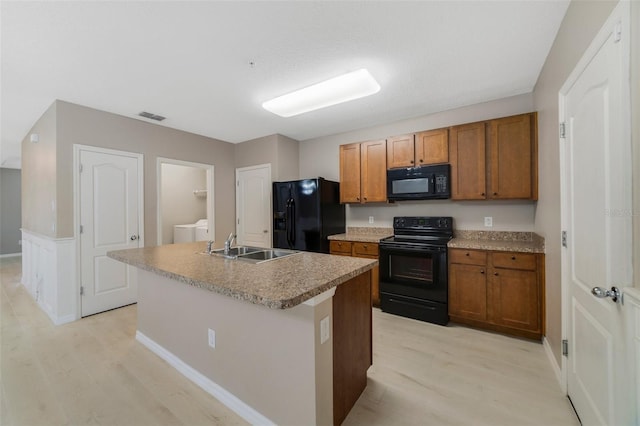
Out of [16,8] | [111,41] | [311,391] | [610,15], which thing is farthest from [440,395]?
[16,8]

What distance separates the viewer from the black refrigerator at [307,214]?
3732mm

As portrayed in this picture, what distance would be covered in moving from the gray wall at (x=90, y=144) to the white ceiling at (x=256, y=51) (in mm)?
236

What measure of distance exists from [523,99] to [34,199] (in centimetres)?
662

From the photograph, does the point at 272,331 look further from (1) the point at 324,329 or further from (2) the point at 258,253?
(2) the point at 258,253

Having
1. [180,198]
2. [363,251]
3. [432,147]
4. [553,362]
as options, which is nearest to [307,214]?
[363,251]

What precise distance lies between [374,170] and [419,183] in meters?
0.66

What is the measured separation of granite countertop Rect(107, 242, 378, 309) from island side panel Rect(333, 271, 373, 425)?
19 cm

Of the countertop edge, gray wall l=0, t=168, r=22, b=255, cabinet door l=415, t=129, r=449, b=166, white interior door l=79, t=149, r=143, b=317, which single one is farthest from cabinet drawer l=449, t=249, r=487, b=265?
gray wall l=0, t=168, r=22, b=255

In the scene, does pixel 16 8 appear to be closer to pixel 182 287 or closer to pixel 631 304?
pixel 182 287

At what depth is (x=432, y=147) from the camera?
3.17m

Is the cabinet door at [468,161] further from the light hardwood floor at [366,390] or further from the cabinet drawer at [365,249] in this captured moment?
the light hardwood floor at [366,390]

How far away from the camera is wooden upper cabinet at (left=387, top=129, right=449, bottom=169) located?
3.11 m

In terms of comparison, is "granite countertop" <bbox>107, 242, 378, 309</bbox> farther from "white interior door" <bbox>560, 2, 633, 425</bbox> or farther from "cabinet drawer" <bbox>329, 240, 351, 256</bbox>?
"cabinet drawer" <bbox>329, 240, 351, 256</bbox>

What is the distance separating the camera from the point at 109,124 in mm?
3336
